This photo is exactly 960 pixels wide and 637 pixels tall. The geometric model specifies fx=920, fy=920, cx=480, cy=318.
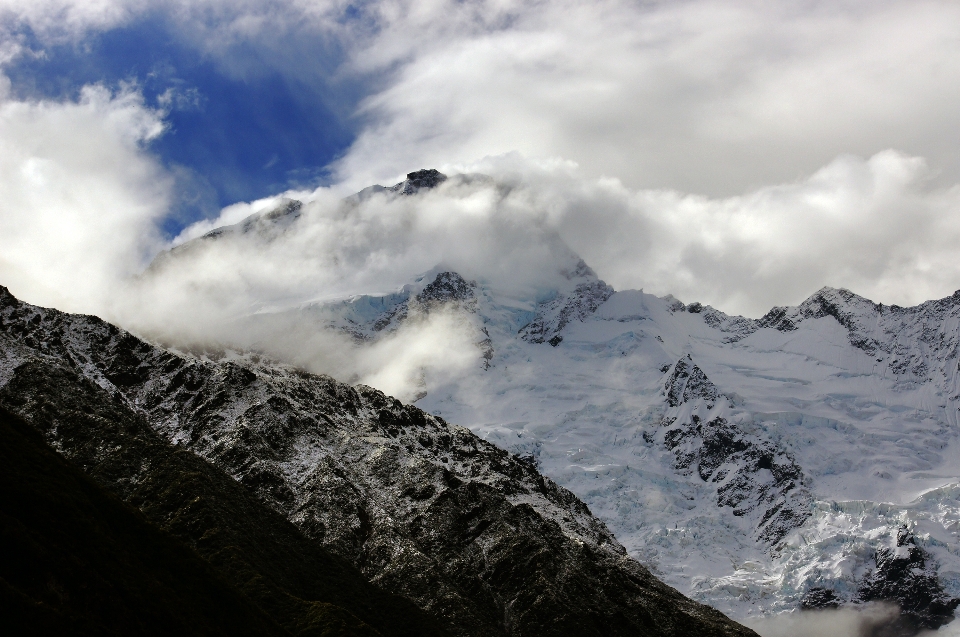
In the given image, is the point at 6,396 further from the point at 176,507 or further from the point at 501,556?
the point at 501,556

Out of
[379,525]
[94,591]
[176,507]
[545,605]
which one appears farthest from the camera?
[379,525]

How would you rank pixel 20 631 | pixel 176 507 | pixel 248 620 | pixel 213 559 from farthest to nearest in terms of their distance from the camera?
pixel 176 507
pixel 213 559
pixel 248 620
pixel 20 631

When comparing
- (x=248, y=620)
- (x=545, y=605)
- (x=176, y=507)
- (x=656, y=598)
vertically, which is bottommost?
(x=248, y=620)

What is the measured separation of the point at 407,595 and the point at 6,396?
85.3 metres

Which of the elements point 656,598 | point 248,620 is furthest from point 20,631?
point 656,598

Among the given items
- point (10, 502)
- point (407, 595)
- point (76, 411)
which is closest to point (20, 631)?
point (10, 502)

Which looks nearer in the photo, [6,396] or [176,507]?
[176,507]

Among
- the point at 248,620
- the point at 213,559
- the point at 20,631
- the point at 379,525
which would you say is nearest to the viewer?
the point at 20,631

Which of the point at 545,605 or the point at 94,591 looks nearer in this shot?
the point at 94,591

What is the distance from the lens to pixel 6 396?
176m

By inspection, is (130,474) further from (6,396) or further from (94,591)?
Result: (94,591)

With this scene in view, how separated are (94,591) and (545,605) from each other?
101 m

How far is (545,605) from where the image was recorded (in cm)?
17538

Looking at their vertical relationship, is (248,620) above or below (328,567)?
below
